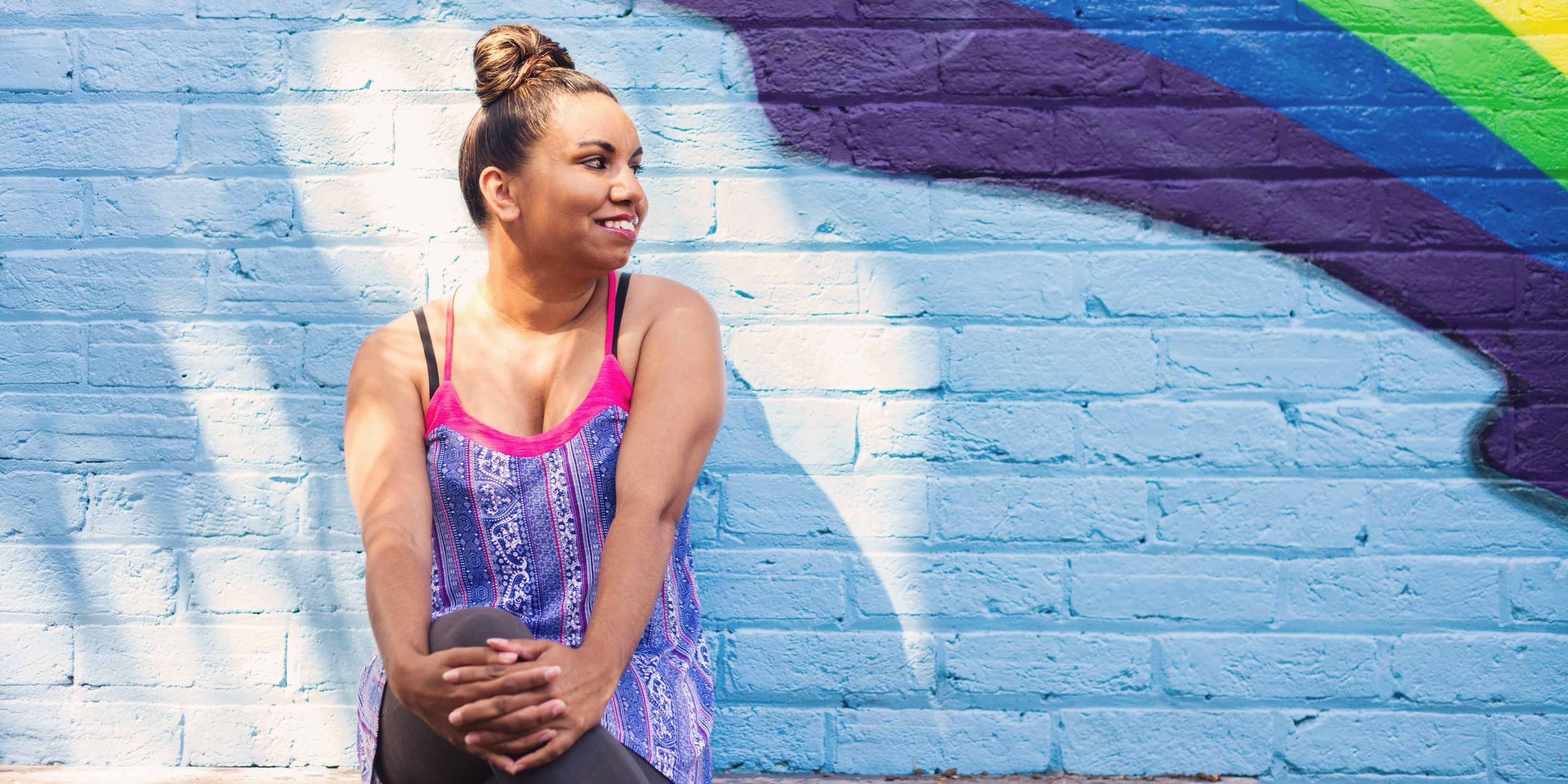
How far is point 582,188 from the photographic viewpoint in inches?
63.9

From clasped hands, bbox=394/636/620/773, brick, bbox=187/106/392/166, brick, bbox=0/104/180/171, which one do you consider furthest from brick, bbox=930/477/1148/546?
brick, bbox=0/104/180/171

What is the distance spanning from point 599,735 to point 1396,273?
1632 mm

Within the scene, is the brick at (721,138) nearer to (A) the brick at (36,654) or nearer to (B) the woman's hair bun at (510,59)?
(B) the woman's hair bun at (510,59)

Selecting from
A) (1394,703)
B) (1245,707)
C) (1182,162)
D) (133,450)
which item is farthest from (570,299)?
(1394,703)

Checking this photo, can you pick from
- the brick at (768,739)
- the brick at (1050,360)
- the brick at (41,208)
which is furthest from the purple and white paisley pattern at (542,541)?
the brick at (41,208)

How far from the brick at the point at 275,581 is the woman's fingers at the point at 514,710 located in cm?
87

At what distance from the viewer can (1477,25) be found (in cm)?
202

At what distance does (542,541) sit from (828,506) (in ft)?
2.06

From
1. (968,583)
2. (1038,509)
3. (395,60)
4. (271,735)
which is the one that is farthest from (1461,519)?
(271,735)

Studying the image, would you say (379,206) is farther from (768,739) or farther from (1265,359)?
(1265,359)

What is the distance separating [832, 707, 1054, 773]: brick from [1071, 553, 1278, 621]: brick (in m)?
0.26

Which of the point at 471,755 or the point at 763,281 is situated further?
the point at 763,281

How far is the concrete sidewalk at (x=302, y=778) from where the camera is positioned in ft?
6.77

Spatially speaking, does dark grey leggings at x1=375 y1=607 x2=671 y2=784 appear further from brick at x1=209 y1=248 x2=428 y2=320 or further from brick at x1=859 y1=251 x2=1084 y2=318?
brick at x1=859 y1=251 x2=1084 y2=318
